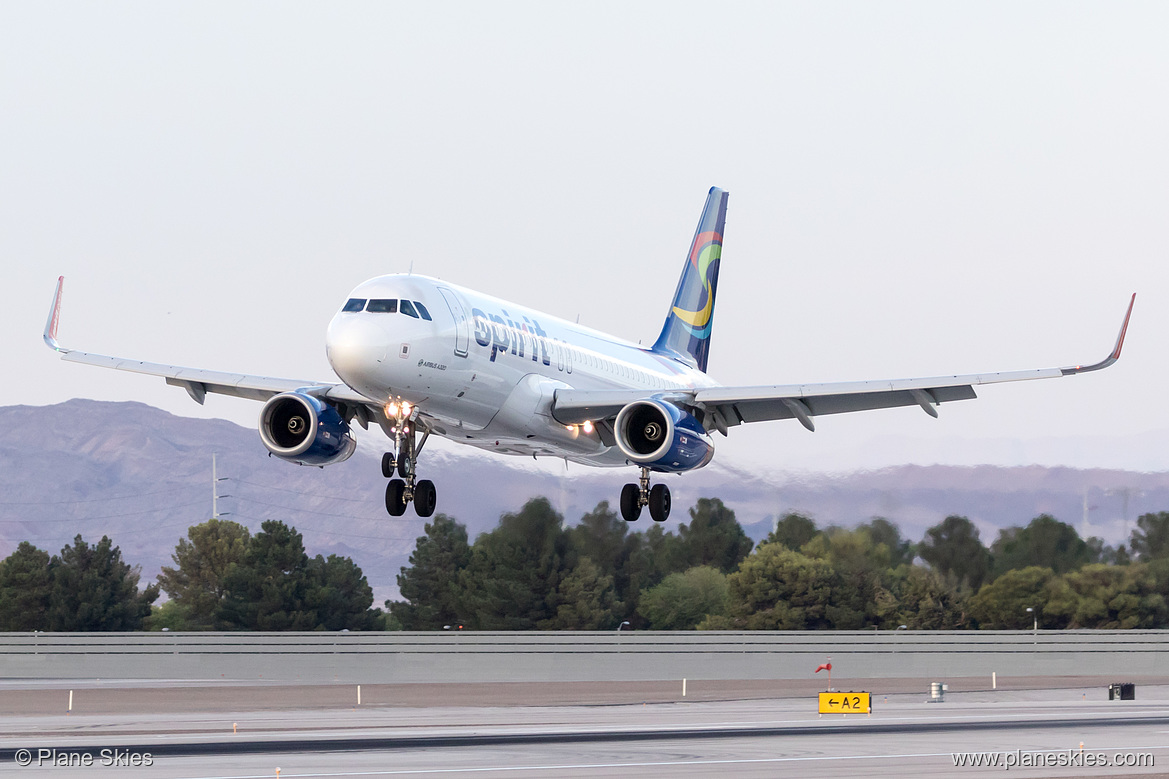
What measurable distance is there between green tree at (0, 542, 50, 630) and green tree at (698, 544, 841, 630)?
196ft

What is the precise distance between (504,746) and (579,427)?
9.44 metres

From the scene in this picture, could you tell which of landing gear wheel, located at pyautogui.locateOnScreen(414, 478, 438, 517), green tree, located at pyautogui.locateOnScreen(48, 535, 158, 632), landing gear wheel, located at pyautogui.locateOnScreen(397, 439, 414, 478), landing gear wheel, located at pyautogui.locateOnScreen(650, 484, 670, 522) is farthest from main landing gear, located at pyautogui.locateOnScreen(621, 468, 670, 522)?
green tree, located at pyautogui.locateOnScreen(48, 535, 158, 632)

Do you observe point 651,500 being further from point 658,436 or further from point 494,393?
point 494,393

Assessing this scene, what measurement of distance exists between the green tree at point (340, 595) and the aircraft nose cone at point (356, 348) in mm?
87709

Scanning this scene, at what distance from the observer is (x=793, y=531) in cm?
9150

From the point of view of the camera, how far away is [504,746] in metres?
41.9

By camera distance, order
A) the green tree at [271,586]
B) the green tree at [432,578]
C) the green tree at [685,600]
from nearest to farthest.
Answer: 1. the green tree at [685,600]
2. the green tree at [432,578]
3. the green tree at [271,586]

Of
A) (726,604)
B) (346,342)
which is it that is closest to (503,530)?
(726,604)

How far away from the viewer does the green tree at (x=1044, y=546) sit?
8319 cm

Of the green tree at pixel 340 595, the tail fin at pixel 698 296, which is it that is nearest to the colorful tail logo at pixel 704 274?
the tail fin at pixel 698 296

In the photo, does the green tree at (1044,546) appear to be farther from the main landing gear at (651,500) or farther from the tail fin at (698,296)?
the main landing gear at (651,500)

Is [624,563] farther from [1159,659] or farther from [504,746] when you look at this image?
[504,746]

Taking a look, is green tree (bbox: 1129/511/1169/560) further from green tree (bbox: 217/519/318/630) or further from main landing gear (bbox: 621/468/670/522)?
green tree (bbox: 217/519/318/630)

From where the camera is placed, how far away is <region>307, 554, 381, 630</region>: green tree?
119250 mm
